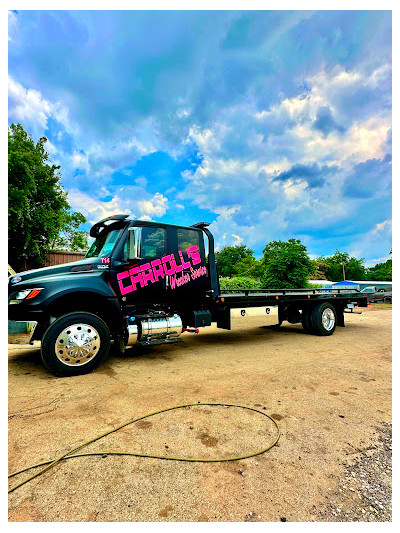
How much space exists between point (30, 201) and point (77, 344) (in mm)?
17027

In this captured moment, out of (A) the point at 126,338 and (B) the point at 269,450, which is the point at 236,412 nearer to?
(B) the point at 269,450

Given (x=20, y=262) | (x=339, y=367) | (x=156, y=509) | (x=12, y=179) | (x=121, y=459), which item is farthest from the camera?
(x=20, y=262)

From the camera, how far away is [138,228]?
489 cm

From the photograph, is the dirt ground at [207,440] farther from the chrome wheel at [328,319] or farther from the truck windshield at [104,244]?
the chrome wheel at [328,319]

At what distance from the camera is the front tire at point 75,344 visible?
4.12m

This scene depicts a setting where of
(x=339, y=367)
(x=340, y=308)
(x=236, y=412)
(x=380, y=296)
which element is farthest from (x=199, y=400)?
(x=380, y=296)

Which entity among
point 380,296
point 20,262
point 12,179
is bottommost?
point 380,296

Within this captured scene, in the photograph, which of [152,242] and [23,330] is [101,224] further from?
[23,330]

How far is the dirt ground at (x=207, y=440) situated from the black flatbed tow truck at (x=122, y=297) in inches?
20.1

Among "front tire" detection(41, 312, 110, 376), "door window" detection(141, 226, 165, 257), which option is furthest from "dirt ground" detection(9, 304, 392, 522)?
"door window" detection(141, 226, 165, 257)

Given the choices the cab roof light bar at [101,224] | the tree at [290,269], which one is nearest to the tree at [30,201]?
→ the cab roof light bar at [101,224]

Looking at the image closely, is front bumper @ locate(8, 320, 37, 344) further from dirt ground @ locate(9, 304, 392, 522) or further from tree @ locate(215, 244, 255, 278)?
tree @ locate(215, 244, 255, 278)

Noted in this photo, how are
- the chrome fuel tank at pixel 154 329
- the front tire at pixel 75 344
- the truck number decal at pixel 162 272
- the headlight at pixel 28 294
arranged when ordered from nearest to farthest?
the front tire at pixel 75 344
the headlight at pixel 28 294
the chrome fuel tank at pixel 154 329
the truck number decal at pixel 162 272

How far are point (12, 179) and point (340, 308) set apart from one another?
18.2 metres
